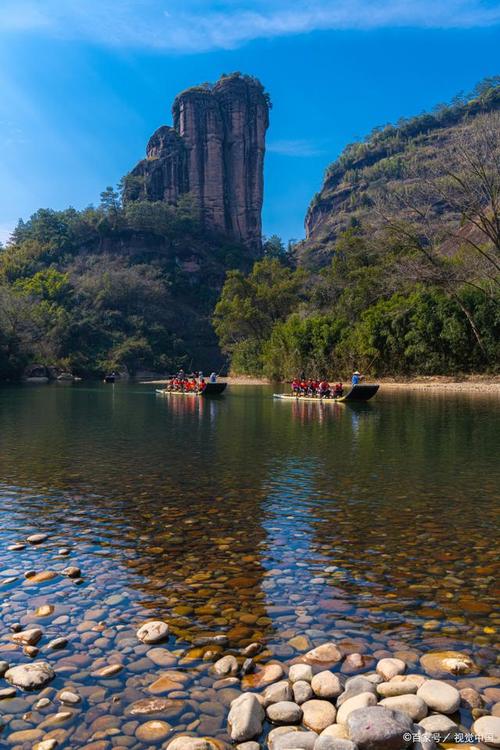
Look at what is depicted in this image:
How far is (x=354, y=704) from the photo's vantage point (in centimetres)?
300

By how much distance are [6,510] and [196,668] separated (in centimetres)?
483

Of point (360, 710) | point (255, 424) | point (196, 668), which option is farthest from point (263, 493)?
point (255, 424)

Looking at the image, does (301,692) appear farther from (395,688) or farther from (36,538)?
(36,538)

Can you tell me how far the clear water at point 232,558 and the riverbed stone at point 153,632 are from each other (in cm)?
8

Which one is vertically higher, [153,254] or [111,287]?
[153,254]

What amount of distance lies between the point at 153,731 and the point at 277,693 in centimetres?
71

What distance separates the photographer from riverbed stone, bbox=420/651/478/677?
3416 mm

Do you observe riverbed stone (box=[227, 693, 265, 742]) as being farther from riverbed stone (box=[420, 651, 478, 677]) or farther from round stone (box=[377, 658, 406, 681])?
riverbed stone (box=[420, 651, 478, 677])

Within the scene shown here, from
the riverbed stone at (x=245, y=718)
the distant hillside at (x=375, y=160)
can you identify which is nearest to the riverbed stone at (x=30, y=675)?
the riverbed stone at (x=245, y=718)

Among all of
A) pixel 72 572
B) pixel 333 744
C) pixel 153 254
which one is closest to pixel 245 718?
pixel 333 744

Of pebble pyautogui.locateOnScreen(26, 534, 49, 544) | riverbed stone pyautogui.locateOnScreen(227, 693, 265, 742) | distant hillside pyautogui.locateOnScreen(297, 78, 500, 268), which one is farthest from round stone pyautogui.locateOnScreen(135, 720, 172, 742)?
distant hillside pyautogui.locateOnScreen(297, 78, 500, 268)

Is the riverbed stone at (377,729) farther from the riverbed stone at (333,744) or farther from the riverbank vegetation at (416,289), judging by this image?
the riverbank vegetation at (416,289)

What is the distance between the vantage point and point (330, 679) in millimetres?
3256

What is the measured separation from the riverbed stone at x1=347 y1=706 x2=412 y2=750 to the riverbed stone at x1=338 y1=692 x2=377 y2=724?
9cm
